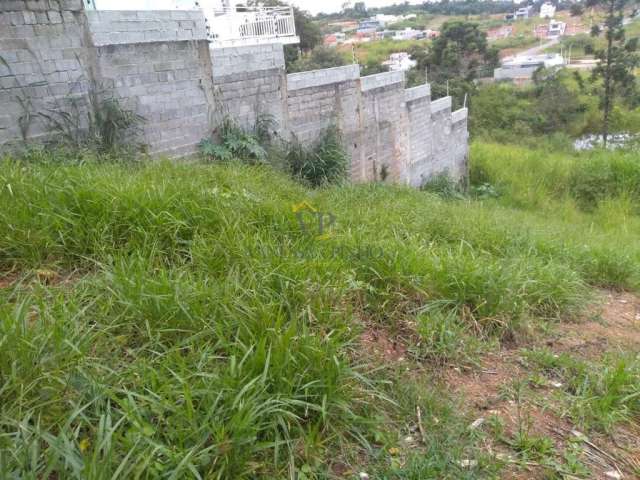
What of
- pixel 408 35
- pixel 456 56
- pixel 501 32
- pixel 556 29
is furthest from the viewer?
pixel 501 32

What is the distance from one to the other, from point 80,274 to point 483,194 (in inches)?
425

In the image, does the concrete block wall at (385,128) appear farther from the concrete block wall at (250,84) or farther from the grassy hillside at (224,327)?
the grassy hillside at (224,327)

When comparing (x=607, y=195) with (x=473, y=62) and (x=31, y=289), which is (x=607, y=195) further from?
(x=473, y=62)

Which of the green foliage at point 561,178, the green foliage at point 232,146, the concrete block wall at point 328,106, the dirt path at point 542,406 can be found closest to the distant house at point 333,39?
the green foliage at point 561,178

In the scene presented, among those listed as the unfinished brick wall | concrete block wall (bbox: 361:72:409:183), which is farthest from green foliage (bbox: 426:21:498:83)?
the unfinished brick wall

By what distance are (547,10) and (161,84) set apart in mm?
57825

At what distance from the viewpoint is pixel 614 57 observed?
18641mm

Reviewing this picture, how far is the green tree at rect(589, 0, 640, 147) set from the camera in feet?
58.2

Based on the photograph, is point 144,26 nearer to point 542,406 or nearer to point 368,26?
point 542,406

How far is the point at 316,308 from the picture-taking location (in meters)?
2.19

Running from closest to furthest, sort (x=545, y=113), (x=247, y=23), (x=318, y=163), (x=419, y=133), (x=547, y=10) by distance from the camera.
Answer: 1. (x=318, y=163)
2. (x=419, y=133)
3. (x=247, y=23)
4. (x=545, y=113)
5. (x=547, y=10)

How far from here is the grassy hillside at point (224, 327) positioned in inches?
58.8

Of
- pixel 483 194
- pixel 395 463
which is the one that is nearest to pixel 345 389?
pixel 395 463

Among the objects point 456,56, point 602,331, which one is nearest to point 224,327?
point 602,331
